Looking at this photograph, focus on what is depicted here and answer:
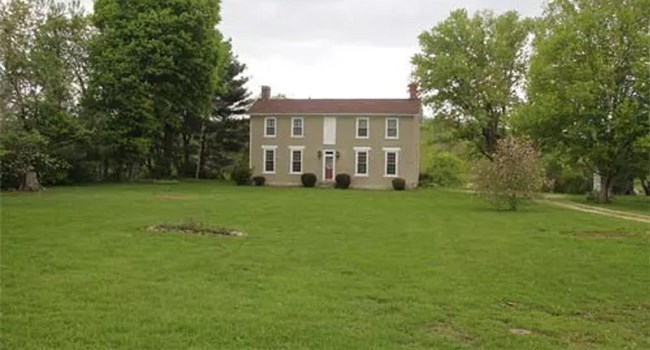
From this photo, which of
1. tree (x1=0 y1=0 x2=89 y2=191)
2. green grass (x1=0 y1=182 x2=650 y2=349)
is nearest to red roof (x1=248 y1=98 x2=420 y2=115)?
tree (x1=0 y1=0 x2=89 y2=191)

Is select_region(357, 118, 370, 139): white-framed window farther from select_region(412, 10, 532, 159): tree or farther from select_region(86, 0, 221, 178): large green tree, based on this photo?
select_region(86, 0, 221, 178): large green tree

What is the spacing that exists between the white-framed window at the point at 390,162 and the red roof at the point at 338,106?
259 cm

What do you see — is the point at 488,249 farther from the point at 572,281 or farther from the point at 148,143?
the point at 148,143

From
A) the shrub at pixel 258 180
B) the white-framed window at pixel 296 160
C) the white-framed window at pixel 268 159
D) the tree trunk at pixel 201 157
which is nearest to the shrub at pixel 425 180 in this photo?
the white-framed window at pixel 296 160

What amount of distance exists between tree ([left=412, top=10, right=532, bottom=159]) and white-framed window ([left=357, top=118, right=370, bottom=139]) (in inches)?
259

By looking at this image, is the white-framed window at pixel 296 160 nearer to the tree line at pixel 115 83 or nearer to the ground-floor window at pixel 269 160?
the ground-floor window at pixel 269 160

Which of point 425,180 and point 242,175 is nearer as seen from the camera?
point 242,175

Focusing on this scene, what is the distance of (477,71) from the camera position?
158ft

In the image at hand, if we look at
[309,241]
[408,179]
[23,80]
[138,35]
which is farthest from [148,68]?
[309,241]

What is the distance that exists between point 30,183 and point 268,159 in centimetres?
1811

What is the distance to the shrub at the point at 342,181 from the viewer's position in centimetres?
4549

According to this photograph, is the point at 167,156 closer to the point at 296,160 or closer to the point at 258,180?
the point at 258,180

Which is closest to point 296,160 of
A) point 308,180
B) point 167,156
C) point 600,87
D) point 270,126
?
point 308,180

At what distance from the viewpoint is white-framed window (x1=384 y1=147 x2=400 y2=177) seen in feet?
151
